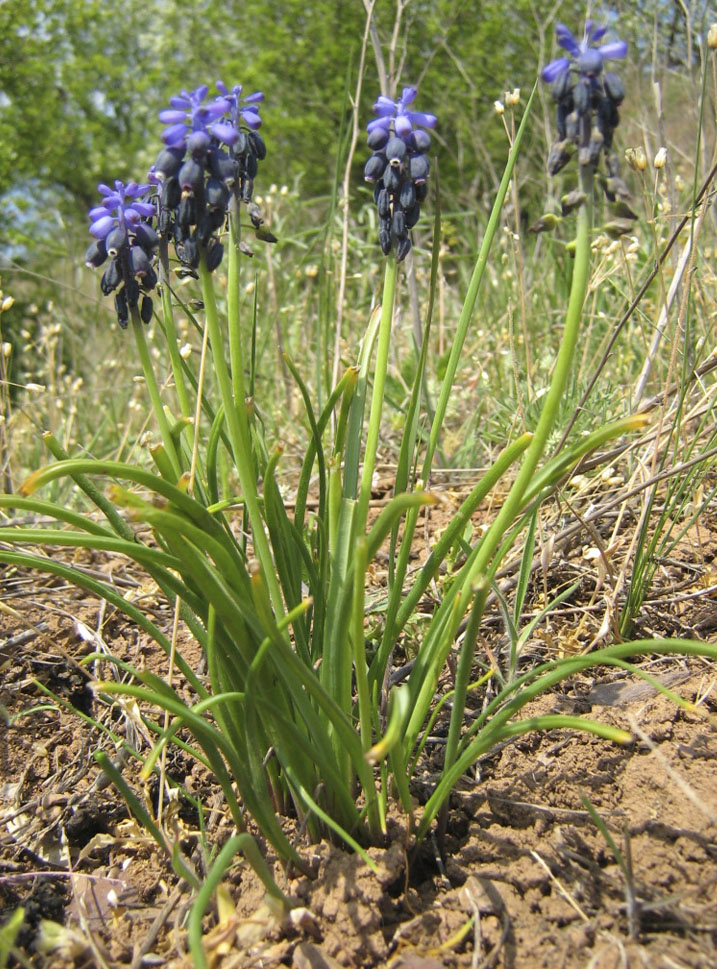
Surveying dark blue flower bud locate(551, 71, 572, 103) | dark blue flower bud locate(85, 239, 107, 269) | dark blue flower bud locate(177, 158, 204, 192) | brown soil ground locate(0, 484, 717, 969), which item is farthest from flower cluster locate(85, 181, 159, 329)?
brown soil ground locate(0, 484, 717, 969)

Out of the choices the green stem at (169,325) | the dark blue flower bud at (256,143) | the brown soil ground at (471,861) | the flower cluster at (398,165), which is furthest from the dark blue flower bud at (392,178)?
the brown soil ground at (471,861)

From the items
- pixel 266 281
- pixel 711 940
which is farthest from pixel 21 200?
pixel 711 940

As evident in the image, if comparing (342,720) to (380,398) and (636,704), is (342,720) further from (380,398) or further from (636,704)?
(636,704)

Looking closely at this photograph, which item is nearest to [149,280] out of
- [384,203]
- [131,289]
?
[131,289]

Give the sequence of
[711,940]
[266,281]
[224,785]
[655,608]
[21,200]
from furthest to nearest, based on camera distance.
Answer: [21,200] < [266,281] < [655,608] < [224,785] < [711,940]

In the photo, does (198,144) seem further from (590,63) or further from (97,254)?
(590,63)

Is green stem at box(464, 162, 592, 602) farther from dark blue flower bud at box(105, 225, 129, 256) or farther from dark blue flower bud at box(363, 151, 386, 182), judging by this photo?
dark blue flower bud at box(105, 225, 129, 256)

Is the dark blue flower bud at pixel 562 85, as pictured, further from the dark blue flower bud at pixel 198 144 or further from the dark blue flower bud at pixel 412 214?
the dark blue flower bud at pixel 198 144

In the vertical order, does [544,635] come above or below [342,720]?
below

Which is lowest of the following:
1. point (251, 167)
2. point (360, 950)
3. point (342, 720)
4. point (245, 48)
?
point (360, 950)

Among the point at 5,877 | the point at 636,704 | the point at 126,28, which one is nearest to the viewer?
the point at 5,877
